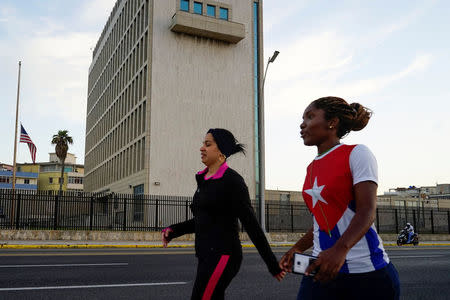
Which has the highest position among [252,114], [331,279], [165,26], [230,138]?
[165,26]

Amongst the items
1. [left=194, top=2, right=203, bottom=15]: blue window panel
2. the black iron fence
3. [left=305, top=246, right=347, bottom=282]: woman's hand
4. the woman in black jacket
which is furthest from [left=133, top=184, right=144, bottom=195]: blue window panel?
[left=305, top=246, right=347, bottom=282]: woman's hand

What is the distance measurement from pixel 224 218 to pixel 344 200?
1149 mm

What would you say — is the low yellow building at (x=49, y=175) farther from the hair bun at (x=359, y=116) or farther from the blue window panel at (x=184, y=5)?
the hair bun at (x=359, y=116)

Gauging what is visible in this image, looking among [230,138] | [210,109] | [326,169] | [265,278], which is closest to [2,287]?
[265,278]

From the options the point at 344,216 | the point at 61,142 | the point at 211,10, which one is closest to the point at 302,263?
the point at 344,216

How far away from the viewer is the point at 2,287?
664 centimetres

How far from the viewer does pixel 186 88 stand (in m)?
35.6

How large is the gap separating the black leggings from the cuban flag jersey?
2.94 ft

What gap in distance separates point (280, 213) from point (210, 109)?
39.1 ft

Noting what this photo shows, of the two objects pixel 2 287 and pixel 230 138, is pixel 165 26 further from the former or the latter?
pixel 230 138

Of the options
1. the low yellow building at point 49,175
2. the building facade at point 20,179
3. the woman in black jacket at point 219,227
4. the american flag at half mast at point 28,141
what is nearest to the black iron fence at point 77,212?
the american flag at half mast at point 28,141

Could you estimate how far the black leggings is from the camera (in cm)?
312

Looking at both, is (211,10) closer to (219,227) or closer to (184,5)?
(184,5)

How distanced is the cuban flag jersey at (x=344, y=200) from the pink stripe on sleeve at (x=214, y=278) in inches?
35.0
